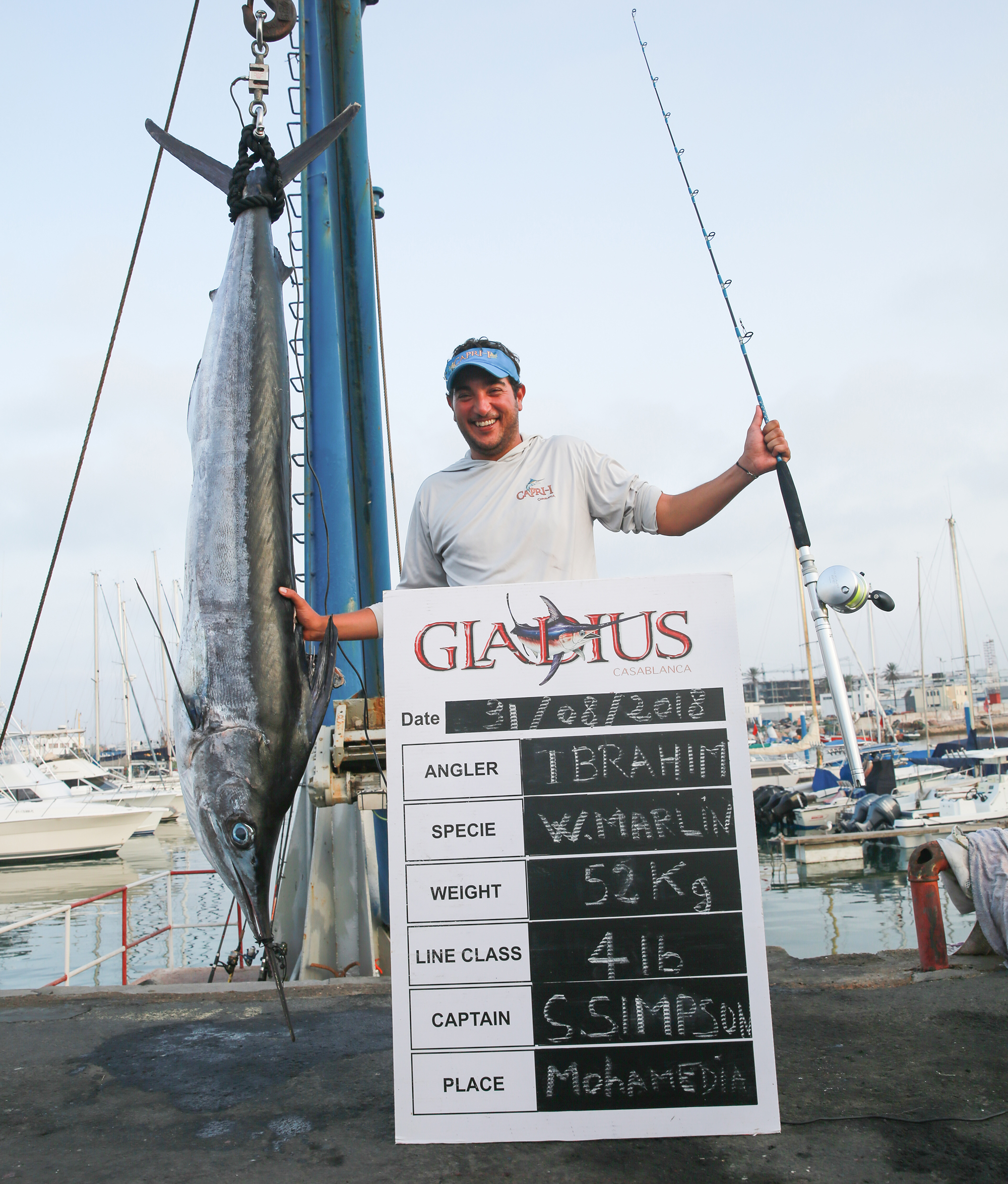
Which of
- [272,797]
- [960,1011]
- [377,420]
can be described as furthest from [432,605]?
[377,420]

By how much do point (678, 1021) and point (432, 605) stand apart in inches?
43.7

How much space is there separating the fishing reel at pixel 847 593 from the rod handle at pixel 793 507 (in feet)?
15.6

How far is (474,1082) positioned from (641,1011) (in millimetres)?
413

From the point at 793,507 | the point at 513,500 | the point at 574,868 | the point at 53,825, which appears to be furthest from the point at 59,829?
the point at 574,868

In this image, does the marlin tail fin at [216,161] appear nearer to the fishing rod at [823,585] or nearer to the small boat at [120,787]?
the fishing rod at [823,585]

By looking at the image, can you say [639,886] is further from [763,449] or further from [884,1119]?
[763,449]

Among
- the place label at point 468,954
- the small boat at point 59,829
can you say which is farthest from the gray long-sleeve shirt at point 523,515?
the small boat at point 59,829

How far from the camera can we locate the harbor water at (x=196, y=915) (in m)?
12.6

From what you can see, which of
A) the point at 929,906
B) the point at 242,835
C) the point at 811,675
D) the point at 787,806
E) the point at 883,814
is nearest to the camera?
the point at 242,835

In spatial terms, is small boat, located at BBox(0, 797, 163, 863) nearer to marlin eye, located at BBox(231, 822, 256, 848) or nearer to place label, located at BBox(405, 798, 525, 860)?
marlin eye, located at BBox(231, 822, 256, 848)

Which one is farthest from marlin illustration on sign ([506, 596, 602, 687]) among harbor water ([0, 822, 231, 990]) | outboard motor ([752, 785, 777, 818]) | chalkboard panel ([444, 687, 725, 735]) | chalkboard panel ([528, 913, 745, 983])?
outboard motor ([752, 785, 777, 818])

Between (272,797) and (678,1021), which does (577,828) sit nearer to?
(678,1021)

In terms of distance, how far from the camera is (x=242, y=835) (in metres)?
2.29

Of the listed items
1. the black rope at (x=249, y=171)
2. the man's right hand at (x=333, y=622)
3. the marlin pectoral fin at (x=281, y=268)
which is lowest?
the man's right hand at (x=333, y=622)
